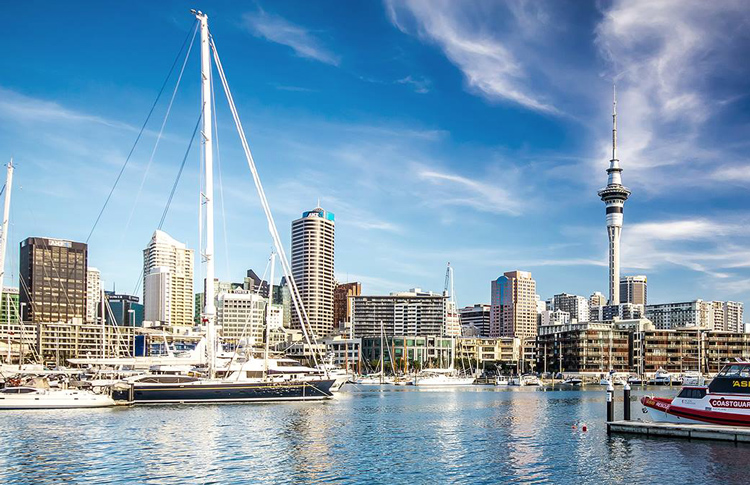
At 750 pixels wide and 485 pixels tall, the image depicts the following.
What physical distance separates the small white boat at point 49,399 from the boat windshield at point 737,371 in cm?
6250

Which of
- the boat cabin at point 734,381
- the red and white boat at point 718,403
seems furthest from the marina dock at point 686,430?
the boat cabin at point 734,381

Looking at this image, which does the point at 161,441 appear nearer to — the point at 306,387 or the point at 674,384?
A: the point at 306,387

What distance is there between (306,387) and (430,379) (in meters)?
82.7

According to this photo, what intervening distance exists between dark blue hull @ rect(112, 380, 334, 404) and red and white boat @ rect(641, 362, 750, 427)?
4923 centimetres

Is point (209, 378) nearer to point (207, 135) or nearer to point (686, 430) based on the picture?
point (207, 135)

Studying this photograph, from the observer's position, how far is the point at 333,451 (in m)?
53.4

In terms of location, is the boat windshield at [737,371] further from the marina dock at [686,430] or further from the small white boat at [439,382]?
the small white boat at [439,382]

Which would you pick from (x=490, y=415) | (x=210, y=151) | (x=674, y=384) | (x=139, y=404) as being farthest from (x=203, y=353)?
(x=674, y=384)

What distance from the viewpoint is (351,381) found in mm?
190000

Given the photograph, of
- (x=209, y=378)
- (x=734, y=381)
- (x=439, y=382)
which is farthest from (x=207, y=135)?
(x=439, y=382)

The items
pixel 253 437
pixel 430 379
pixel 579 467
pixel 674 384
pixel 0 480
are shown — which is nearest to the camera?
pixel 0 480

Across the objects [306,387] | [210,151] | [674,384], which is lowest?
[674,384]

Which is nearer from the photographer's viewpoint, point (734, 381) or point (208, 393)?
point (734, 381)

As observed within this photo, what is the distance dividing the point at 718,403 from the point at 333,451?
2831cm
